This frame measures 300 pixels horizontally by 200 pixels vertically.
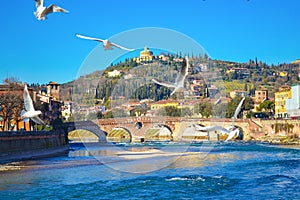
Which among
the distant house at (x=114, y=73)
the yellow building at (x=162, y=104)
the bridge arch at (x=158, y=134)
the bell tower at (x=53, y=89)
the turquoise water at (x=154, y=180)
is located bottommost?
the turquoise water at (x=154, y=180)

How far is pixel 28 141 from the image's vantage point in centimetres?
3259

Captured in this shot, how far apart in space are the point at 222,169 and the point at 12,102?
17.0m

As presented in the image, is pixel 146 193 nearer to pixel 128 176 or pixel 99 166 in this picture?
pixel 128 176

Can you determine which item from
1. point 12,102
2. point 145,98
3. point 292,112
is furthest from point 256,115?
point 12,102

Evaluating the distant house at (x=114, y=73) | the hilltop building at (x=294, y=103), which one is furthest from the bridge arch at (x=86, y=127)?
the hilltop building at (x=294, y=103)

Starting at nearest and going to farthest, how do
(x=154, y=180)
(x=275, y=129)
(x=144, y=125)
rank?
(x=154, y=180) < (x=144, y=125) < (x=275, y=129)

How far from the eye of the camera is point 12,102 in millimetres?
34594

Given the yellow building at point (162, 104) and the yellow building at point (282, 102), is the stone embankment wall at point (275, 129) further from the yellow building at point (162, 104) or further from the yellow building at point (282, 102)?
the yellow building at point (162, 104)

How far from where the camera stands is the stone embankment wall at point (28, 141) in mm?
28005

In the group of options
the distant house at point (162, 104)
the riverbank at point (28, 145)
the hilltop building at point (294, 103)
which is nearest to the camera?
the riverbank at point (28, 145)

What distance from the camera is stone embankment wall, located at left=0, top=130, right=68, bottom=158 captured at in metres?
28.0

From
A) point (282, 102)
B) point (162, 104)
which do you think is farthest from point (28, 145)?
point (282, 102)

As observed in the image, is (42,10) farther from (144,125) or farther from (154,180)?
(144,125)

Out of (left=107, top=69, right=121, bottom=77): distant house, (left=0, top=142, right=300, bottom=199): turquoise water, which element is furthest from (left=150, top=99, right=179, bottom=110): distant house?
(left=0, top=142, right=300, bottom=199): turquoise water
